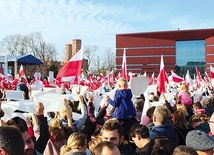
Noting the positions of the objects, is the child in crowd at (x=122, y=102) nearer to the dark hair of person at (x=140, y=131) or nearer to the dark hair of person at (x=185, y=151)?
the dark hair of person at (x=140, y=131)

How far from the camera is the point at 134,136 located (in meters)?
4.31

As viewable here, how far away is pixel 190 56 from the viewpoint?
3169 inches

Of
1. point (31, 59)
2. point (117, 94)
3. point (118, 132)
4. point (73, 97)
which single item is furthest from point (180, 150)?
point (31, 59)

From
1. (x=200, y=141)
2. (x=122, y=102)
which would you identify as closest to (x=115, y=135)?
(x=200, y=141)

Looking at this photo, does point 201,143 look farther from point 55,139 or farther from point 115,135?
point 55,139

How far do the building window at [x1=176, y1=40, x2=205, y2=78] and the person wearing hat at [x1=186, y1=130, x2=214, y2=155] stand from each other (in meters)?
76.3

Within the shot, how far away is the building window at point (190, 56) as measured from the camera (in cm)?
7834

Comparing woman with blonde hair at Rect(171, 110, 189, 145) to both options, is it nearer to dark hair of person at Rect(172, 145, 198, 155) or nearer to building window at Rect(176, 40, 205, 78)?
dark hair of person at Rect(172, 145, 198, 155)

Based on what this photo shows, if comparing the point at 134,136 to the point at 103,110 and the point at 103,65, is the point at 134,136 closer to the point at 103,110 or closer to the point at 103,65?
the point at 103,110

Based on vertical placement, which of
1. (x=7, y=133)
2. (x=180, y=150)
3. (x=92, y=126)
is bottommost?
(x=92, y=126)

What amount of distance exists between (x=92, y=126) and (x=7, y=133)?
186 inches

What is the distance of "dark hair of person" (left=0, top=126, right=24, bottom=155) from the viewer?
2.23 meters

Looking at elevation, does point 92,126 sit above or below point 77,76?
below

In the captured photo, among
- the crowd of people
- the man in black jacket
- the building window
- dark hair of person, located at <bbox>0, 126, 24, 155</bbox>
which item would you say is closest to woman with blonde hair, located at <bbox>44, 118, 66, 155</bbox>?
the crowd of people
